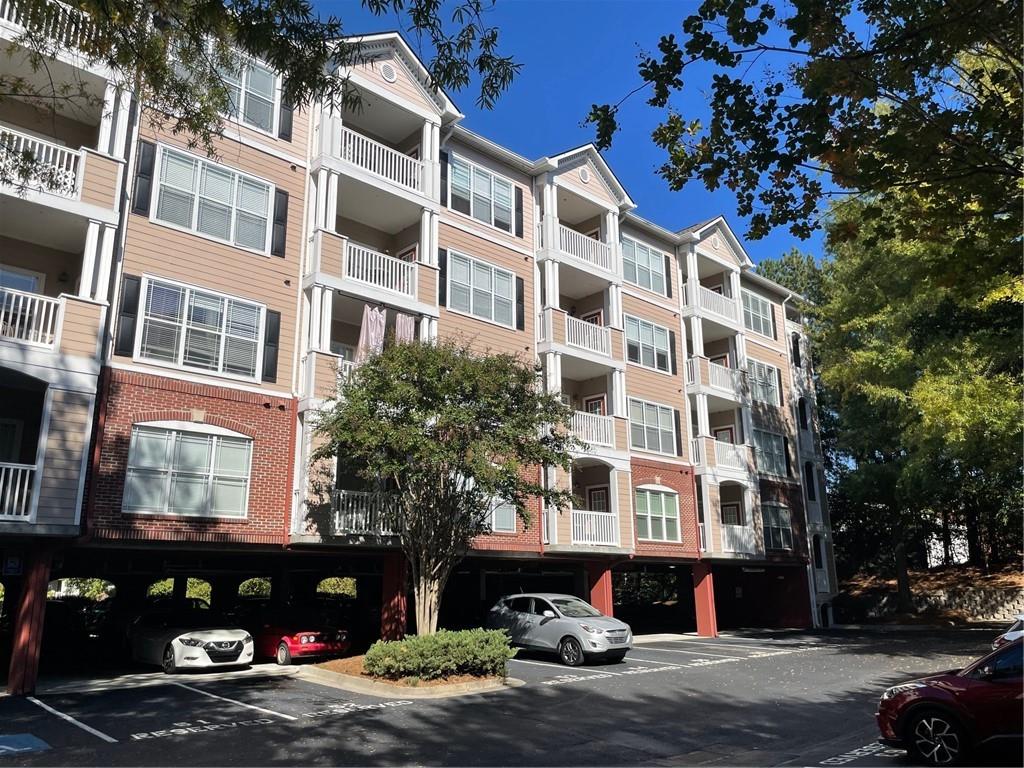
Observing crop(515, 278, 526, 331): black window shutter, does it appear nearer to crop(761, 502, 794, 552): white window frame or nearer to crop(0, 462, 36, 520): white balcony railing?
crop(761, 502, 794, 552): white window frame

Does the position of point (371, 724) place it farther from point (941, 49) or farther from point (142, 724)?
point (941, 49)

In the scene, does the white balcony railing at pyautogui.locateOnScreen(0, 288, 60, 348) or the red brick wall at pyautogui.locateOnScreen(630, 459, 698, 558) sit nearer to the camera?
the white balcony railing at pyautogui.locateOnScreen(0, 288, 60, 348)

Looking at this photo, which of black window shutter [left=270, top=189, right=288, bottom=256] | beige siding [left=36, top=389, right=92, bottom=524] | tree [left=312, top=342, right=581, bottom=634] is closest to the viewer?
beige siding [left=36, top=389, right=92, bottom=524]

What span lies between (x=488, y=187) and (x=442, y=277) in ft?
14.0

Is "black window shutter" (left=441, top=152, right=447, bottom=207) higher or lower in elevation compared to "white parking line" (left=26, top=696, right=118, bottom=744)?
higher

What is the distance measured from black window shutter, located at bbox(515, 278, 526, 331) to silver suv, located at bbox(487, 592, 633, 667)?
27.7ft

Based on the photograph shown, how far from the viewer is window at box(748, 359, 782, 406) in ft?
109

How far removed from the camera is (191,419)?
17.0 metres

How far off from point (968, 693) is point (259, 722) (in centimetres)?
931

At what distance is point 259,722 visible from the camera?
1153 cm

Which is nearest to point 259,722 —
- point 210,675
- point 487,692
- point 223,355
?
point 487,692

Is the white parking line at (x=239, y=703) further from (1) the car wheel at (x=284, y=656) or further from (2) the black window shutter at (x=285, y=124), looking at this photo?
(2) the black window shutter at (x=285, y=124)

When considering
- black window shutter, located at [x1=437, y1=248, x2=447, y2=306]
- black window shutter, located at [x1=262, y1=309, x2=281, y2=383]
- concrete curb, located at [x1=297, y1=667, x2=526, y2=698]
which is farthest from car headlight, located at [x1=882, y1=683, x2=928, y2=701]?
black window shutter, located at [x1=437, y1=248, x2=447, y2=306]

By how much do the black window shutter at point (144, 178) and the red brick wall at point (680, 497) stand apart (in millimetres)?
16574
